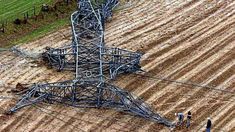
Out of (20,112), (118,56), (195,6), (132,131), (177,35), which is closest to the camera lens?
(132,131)

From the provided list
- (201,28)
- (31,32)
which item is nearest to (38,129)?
(31,32)

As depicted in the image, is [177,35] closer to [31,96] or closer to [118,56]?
[118,56]

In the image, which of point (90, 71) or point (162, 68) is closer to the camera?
point (90, 71)

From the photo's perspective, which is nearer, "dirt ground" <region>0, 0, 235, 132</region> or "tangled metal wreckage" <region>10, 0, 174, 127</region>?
"dirt ground" <region>0, 0, 235, 132</region>

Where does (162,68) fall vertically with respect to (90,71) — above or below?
below
